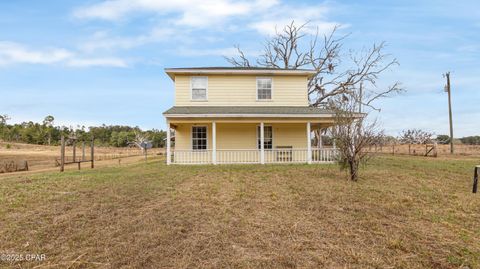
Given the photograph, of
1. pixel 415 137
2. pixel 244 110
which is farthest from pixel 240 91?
pixel 415 137

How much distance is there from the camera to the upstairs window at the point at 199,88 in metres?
18.0

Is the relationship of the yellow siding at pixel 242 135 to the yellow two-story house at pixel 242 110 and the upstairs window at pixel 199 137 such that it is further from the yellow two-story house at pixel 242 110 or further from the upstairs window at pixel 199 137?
the upstairs window at pixel 199 137

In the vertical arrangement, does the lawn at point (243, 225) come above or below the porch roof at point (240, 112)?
below

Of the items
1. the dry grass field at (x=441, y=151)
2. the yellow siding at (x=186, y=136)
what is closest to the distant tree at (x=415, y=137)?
the dry grass field at (x=441, y=151)

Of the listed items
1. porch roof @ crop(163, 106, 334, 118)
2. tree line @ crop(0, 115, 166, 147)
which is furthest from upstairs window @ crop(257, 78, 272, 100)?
tree line @ crop(0, 115, 166, 147)

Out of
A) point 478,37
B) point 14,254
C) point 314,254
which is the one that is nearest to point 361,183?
point 314,254

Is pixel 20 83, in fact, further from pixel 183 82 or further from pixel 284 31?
pixel 284 31

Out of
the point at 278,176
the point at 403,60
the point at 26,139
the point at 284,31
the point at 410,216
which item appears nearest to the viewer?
the point at 410,216

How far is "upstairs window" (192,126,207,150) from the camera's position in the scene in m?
17.7

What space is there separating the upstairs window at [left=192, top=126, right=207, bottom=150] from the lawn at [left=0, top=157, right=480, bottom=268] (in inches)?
305

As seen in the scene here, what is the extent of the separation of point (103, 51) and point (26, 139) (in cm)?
6346

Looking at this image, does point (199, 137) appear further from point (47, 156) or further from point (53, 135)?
point (53, 135)

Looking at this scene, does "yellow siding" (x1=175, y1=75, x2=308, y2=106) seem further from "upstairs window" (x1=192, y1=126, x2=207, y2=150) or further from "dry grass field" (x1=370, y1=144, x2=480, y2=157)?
"dry grass field" (x1=370, y1=144, x2=480, y2=157)

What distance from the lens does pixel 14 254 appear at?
4.61 metres
